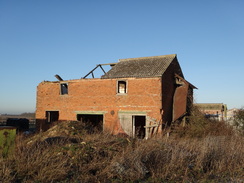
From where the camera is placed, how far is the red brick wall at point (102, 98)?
17.2 metres

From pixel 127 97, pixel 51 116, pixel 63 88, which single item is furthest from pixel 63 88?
pixel 127 97

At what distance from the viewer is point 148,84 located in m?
17.4

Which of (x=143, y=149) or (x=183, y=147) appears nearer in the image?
(x=143, y=149)

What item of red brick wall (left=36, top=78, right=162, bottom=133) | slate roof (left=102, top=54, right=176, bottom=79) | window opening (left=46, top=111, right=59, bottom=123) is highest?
slate roof (left=102, top=54, right=176, bottom=79)

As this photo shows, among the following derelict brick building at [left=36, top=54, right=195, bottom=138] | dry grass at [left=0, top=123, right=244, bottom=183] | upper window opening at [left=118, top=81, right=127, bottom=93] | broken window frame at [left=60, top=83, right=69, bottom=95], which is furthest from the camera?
broken window frame at [left=60, top=83, right=69, bottom=95]

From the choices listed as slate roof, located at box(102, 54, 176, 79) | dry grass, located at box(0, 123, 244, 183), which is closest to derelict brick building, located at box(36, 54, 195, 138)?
slate roof, located at box(102, 54, 176, 79)

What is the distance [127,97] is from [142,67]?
288 cm

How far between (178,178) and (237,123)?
10224 mm

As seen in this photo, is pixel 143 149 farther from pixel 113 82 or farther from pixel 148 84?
pixel 113 82

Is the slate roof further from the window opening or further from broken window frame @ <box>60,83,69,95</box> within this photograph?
the window opening

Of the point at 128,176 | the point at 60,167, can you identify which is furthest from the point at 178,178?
the point at 60,167

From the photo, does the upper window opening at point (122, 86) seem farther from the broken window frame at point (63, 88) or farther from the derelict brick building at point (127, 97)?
the broken window frame at point (63, 88)

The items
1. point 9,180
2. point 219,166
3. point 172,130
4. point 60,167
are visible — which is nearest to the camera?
point 9,180

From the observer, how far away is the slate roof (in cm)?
1780
